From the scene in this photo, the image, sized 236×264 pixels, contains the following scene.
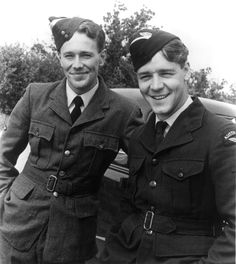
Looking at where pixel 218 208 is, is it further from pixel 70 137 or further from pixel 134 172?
pixel 70 137

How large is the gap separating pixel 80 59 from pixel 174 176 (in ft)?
2.92

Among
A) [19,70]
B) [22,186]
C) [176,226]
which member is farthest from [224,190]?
[19,70]

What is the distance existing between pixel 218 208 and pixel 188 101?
0.57 meters

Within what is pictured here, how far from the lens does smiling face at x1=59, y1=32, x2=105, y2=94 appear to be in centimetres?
215

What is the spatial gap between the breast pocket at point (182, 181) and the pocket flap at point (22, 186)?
900 millimetres

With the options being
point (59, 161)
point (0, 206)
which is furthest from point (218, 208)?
point (0, 206)

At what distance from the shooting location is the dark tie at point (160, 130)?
188cm

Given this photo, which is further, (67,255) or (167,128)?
(67,255)

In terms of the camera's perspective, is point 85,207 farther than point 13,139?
No

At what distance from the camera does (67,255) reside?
2.17 metres

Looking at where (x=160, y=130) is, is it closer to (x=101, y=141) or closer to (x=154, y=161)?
(x=154, y=161)

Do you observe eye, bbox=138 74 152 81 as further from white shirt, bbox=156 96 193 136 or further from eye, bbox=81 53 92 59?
eye, bbox=81 53 92 59

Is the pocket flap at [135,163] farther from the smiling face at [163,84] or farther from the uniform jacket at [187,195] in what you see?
the smiling face at [163,84]

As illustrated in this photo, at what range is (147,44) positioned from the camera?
1.83 metres
